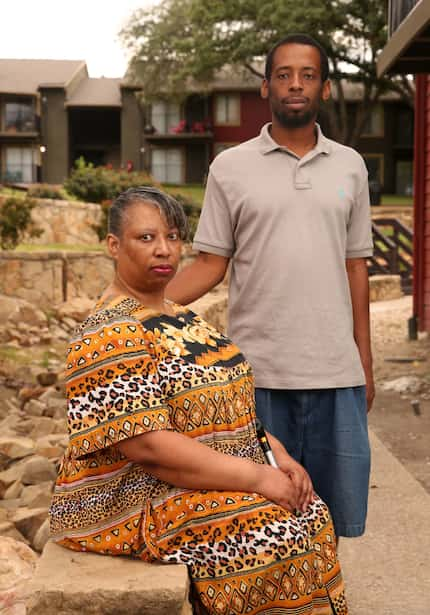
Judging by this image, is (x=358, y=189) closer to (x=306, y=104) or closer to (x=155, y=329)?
(x=306, y=104)

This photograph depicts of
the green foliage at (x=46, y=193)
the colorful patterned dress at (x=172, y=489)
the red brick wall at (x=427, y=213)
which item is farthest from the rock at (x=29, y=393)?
the green foliage at (x=46, y=193)

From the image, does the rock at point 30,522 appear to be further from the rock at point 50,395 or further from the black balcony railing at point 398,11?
the black balcony railing at point 398,11

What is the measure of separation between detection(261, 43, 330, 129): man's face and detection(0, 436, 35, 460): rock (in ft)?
12.7

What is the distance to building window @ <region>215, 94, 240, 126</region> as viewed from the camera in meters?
36.2

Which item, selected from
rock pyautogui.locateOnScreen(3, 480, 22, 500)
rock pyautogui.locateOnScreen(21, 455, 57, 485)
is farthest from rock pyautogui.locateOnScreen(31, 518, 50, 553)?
rock pyautogui.locateOnScreen(21, 455, 57, 485)

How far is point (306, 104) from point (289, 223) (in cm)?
36

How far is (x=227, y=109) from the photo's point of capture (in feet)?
119

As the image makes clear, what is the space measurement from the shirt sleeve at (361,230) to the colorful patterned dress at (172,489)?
732 mm

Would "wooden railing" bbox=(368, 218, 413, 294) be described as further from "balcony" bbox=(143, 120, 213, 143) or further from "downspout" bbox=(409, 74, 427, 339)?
"balcony" bbox=(143, 120, 213, 143)

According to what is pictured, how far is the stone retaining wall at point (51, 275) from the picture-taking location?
1255 cm

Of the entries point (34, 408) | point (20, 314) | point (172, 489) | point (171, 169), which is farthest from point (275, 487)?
point (171, 169)

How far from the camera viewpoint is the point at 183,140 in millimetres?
36562

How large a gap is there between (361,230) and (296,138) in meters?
0.36

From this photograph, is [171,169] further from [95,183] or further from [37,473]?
[37,473]
